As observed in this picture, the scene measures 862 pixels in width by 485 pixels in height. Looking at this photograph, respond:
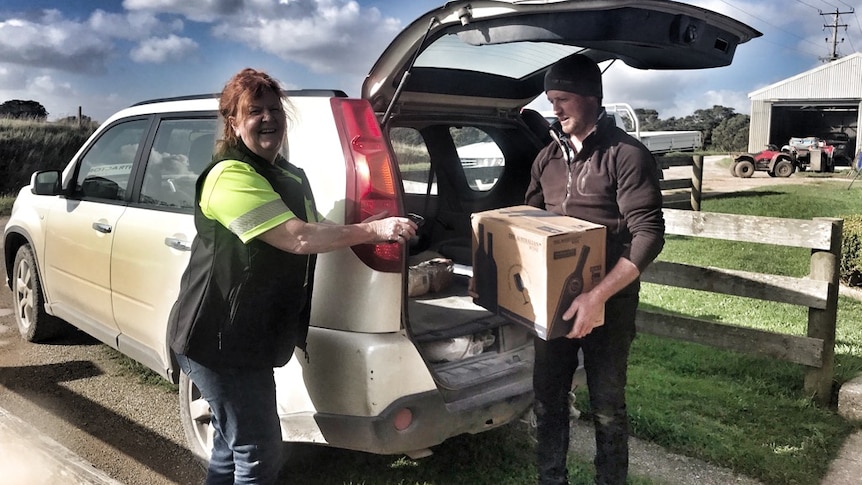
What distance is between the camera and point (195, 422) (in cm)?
327

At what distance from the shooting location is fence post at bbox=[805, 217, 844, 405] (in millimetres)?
4305

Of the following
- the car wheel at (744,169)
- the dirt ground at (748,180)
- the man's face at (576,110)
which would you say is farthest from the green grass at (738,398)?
the car wheel at (744,169)

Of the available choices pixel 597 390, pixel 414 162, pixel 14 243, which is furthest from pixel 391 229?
pixel 14 243

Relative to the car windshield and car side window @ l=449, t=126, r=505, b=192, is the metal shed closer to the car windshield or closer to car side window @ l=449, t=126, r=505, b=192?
car side window @ l=449, t=126, r=505, b=192

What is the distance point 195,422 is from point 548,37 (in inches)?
93.6

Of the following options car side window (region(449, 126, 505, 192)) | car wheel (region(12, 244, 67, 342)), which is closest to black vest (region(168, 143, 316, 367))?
car side window (region(449, 126, 505, 192))

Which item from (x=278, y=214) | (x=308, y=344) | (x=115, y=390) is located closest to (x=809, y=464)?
(x=308, y=344)

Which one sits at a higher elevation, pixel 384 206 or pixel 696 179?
pixel 384 206

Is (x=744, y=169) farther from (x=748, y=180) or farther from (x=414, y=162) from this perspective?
(x=414, y=162)

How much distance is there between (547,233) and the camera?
243 cm

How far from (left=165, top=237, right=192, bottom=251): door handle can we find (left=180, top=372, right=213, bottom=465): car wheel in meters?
0.60

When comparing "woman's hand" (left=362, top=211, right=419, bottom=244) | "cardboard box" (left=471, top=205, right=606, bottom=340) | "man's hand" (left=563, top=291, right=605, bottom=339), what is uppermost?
"woman's hand" (left=362, top=211, right=419, bottom=244)

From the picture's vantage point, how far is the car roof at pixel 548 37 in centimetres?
237

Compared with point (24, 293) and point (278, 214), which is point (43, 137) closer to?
point (24, 293)
